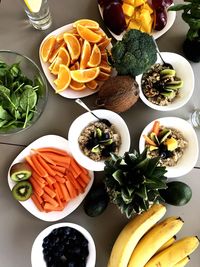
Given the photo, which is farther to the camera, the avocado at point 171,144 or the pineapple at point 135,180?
the avocado at point 171,144

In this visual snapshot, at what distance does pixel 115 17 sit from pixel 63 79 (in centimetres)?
20

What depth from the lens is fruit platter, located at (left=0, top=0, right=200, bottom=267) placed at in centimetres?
86

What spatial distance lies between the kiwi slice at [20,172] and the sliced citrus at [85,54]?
276 mm

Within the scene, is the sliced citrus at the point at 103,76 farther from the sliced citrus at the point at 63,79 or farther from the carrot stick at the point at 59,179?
the carrot stick at the point at 59,179

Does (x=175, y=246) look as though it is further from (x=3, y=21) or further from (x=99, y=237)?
(x=3, y=21)

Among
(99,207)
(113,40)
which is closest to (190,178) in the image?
(99,207)

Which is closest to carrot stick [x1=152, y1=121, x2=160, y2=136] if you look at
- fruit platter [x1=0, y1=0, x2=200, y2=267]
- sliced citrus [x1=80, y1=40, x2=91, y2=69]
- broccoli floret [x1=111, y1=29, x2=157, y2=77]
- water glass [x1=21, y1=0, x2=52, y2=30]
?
fruit platter [x1=0, y1=0, x2=200, y2=267]

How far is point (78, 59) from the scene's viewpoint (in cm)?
96

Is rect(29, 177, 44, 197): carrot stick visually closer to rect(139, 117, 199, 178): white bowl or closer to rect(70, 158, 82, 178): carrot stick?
rect(70, 158, 82, 178): carrot stick

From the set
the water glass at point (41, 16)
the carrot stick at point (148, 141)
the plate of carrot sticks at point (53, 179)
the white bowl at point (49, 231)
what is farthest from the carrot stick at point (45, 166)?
the water glass at point (41, 16)

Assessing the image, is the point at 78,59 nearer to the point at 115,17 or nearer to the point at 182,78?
the point at 115,17

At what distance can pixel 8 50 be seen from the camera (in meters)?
0.97

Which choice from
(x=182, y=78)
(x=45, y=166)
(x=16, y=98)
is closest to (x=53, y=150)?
(x=45, y=166)

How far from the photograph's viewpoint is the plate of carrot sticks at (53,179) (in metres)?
0.90
